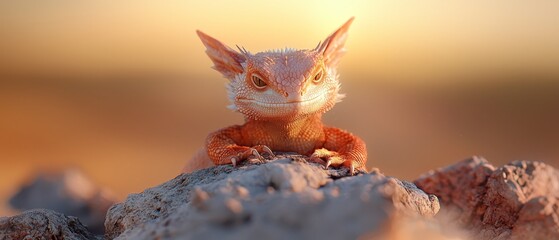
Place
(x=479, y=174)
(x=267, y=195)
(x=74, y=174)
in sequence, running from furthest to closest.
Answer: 1. (x=74, y=174)
2. (x=479, y=174)
3. (x=267, y=195)

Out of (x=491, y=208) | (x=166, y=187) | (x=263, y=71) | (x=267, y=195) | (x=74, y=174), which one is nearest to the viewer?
(x=267, y=195)

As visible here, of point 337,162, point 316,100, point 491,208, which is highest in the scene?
point 316,100

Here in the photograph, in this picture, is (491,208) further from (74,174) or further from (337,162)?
(74,174)

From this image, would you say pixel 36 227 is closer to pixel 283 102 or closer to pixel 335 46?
pixel 283 102

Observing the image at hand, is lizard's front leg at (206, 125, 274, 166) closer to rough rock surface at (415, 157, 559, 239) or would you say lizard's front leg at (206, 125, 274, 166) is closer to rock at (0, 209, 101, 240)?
rock at (0, 209, 101, 240)

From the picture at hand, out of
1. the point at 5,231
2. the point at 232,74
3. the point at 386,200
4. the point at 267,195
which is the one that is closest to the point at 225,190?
the point at 267,195

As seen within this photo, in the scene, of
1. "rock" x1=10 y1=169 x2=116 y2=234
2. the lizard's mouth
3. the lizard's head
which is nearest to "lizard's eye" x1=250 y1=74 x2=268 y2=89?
the lizard's head

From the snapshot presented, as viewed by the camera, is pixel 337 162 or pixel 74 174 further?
pixel 74 174

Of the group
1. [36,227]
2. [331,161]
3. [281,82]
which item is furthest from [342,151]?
[36,227]
